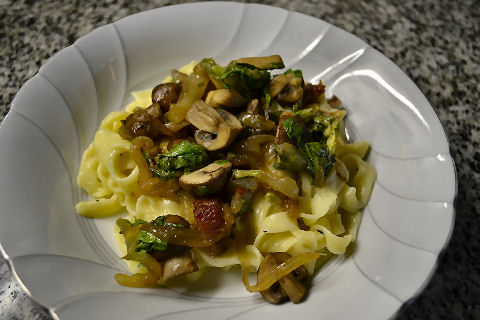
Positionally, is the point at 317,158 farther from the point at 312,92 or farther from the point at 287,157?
the point at 312,92

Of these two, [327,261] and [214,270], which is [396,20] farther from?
[214,270]

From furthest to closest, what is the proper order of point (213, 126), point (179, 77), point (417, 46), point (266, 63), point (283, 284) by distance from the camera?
point (417, 46) < point (179, 77) < point (266, 63) < point (213, 126) < point (283, 284)

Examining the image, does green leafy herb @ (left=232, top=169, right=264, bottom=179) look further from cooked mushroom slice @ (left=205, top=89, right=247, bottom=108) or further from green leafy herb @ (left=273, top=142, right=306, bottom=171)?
cooked mushroom slice @ (left=205, top=89, right=247, bottom=108)

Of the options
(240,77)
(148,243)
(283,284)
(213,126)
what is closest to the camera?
(283,284)

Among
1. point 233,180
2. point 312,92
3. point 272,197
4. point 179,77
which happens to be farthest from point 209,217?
point 312,92

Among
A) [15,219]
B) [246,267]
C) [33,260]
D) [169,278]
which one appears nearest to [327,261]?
[246,267]

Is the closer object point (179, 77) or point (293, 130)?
point (293, 130)
